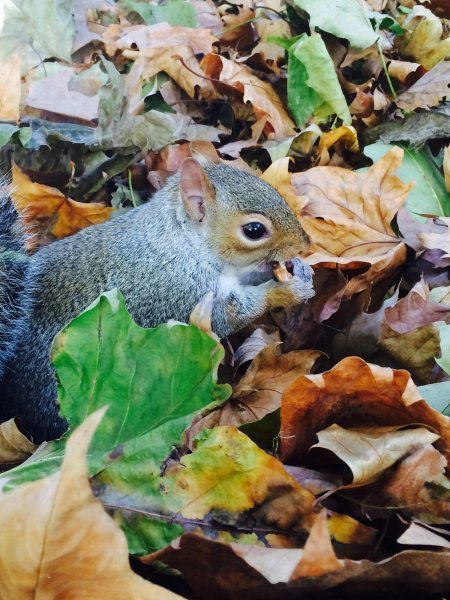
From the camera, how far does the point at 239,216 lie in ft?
5.98

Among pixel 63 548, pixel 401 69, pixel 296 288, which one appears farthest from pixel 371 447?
pixel 401 69

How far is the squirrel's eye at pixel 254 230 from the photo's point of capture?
183 cm

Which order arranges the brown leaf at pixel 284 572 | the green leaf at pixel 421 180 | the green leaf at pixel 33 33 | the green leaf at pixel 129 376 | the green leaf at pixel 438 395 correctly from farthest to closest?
the green leaf at pixel 33 33, the green leaf at pixel 421 180, the green leaf at pixel 438 395, the green leaf at pixel 129 376, the brown leaf at pixel 284 572

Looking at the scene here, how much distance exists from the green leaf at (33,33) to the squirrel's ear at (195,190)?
153 centimetres

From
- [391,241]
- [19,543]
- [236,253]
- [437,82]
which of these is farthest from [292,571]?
[437,82]

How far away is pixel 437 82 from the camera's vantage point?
2402mm

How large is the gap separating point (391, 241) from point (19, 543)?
1.40 meters

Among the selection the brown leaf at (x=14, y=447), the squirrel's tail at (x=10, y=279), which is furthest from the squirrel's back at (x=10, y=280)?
the brown leaf at (x=14, y=447)

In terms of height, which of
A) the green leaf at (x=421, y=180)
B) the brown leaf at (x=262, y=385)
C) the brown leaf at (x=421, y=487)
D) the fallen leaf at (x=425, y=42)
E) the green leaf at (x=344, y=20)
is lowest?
the brown leaf at (x=262, y=385)

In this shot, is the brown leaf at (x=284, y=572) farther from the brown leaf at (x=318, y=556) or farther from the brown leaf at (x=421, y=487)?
the brown leaf at (x=421, y=487)

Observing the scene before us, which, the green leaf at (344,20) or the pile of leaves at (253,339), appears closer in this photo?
the pile of leaves at (253,339)

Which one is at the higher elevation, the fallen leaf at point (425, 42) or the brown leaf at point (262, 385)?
the fallen leaf at point (425, 42)

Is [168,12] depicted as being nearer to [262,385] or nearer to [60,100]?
[60,100]

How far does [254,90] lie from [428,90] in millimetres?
624
